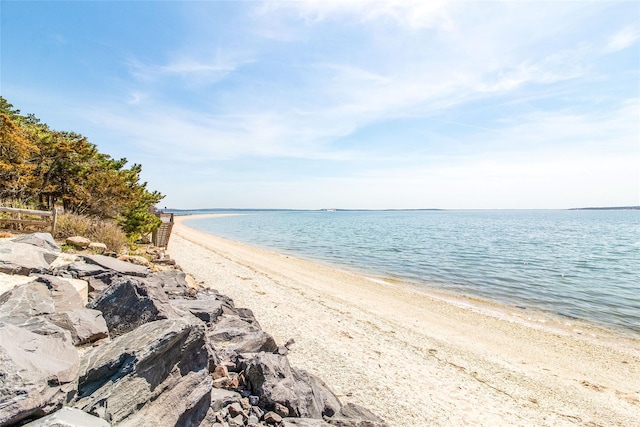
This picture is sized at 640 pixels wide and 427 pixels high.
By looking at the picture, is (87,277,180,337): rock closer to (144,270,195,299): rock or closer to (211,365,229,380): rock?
(211,365,229,380): rock

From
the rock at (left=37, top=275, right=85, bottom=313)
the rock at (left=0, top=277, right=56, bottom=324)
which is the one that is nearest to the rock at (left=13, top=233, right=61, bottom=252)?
the rock at (left=37, top=275, right=85, bottom=313)

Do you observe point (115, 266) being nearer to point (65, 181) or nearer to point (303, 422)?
point (303, 422)

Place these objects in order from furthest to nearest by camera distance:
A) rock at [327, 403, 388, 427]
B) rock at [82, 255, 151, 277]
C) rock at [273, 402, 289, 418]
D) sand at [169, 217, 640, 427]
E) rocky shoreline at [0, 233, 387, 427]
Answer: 1. rock at [82, 255, 151, 277]
2. sand at [169, 217, 640, 427]
3. rock at [327, 403, 388, 427]
4. rock at [273, 402, 289, 418]
5. rocky shoreline at [0, 233, 387, 427]

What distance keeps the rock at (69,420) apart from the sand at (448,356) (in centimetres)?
443

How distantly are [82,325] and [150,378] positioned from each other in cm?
197

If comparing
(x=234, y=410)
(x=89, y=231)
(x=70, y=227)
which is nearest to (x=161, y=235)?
(x=89, y=231)

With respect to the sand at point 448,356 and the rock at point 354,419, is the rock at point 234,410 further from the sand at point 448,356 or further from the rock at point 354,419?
the sand at point 448,356

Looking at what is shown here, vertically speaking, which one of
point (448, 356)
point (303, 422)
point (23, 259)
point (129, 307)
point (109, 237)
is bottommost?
point (448, 356)

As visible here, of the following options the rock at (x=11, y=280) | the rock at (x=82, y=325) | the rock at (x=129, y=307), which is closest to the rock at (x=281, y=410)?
the rock at (x=129, y=307)

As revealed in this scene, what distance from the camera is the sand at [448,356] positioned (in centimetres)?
666

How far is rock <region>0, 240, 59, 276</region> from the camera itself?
272 inches

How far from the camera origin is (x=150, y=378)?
12.3 ft

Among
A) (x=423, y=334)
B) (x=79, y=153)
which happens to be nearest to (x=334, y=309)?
(x=423, y=334)

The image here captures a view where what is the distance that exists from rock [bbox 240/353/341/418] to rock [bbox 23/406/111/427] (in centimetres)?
240
